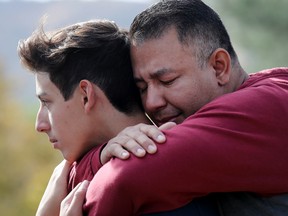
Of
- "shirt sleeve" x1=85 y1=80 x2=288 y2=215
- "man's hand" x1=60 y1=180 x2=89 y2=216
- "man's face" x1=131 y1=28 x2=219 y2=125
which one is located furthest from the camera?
"man's face" x1=131 y1=28 x2=219 y2=125

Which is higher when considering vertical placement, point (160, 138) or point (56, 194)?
point (160, 138)

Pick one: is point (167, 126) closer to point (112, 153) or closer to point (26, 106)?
point (112, 153)

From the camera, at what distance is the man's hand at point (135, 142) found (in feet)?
9.29

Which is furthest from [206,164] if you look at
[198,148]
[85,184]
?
[85,184]

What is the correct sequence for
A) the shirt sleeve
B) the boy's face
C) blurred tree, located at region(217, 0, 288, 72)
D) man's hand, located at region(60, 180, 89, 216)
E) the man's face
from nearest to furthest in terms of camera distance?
1. the shirt sleeve
2. man's hand, located at region(60, 180, 89, 216)
3. the man's face
4. the boy's face
5. blurred tree, located at region(217, 0, 288, 72)

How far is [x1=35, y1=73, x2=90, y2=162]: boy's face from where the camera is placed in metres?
3.30

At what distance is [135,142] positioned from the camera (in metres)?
2.87

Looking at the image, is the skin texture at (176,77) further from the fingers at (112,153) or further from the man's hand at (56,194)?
the man's hand at (56,194)

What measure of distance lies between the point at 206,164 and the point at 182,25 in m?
0.64

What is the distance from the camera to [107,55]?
3352mm

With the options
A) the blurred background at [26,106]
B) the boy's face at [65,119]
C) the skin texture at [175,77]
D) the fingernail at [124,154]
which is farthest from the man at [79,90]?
the blurred background at [26,106]

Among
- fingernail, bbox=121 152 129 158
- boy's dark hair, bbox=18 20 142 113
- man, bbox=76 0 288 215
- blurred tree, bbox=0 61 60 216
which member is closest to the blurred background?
blurred tree, bbox=0 61 60 216

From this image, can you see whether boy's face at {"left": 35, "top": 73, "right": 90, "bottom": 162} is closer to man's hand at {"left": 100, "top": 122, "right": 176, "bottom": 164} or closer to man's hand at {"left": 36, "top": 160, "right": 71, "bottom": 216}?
man's hand at {"left": 36, "top": 160, "right": 71, "bottom": 216}

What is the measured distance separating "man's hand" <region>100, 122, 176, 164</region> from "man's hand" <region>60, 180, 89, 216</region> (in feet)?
0.38
